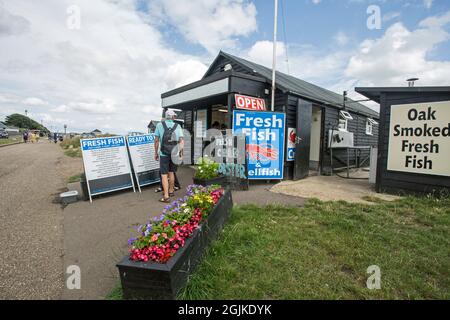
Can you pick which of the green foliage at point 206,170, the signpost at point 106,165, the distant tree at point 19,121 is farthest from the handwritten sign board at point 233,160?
the distant tree at point 19,121

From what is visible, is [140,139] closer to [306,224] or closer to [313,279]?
[306,224]

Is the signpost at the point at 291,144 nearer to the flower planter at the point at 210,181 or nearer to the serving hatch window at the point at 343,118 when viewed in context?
the flower planter at the point at 210,181

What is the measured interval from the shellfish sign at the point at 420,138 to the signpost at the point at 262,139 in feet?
9.19

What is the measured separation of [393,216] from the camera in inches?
159

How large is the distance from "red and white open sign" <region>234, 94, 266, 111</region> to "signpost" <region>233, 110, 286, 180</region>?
37 cm

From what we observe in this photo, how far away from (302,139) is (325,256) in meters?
5.67

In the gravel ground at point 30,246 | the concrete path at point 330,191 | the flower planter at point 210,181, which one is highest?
the flower planter at point 210,181

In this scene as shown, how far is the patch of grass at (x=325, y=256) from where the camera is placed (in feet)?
6.96

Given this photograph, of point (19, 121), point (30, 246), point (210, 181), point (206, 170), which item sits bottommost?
point (30, 246)

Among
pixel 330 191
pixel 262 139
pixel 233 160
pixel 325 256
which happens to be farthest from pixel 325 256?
pixel 262 139

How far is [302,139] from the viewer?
7855 mm

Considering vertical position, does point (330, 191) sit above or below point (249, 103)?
below

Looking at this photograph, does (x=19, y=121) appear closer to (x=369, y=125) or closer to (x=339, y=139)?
(x=369, y=125)

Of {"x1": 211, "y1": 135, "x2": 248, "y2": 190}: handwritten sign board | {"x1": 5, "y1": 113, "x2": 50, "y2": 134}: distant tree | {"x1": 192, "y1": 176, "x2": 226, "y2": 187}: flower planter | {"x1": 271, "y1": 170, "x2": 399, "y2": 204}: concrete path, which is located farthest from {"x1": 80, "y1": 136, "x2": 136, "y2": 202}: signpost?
{"x1": 5, "y1": 113, "x2": 50, "y2": 134}: distant tree
